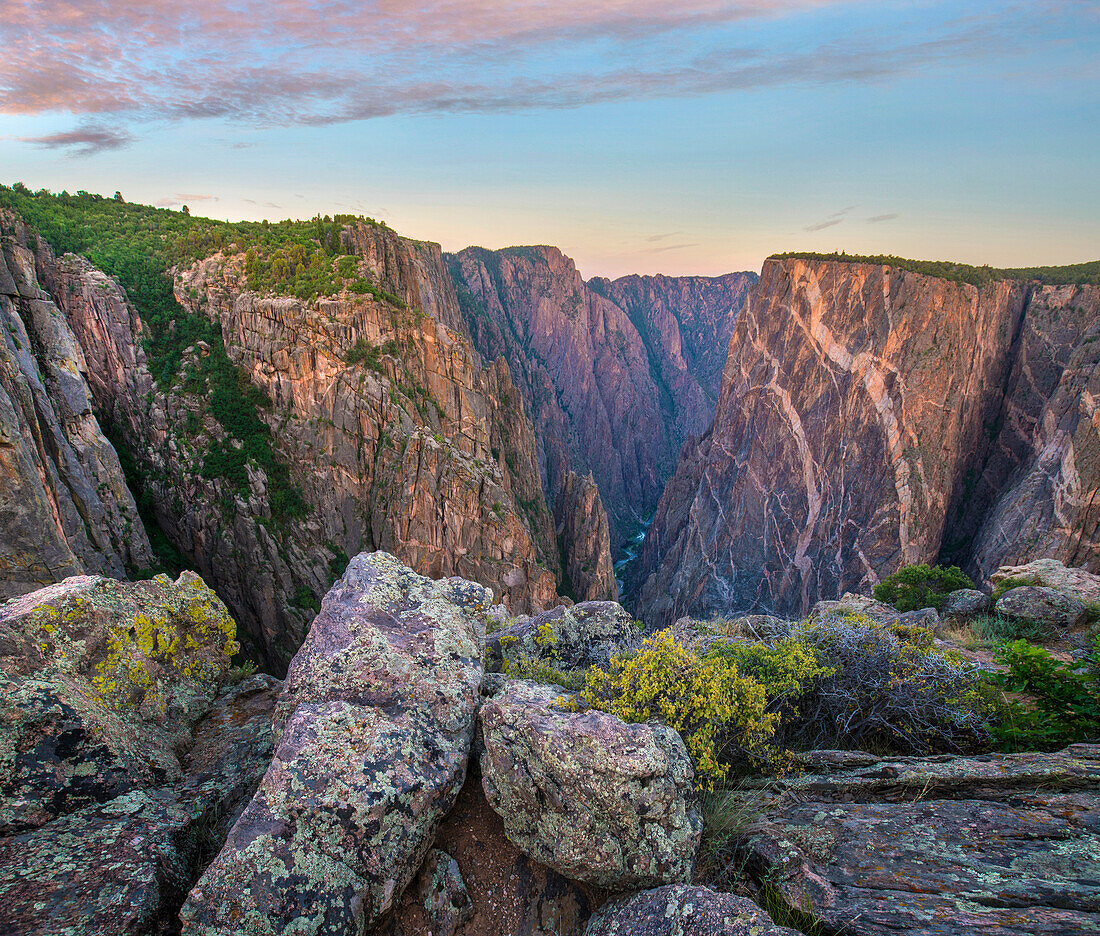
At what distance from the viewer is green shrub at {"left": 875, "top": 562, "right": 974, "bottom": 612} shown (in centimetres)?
1991

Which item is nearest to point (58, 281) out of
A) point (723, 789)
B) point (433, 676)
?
point (433, 676)

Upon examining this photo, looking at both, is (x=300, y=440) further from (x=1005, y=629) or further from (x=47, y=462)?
(x=1005, y=629)

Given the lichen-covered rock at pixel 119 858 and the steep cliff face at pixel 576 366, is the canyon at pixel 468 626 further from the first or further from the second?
the steep cliff face at pixel 576 366

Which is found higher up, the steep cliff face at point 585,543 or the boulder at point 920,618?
the boulder at point 920,618

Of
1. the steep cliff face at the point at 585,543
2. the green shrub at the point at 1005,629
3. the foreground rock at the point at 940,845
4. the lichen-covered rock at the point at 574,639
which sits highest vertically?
the foreground rock at the point at 940,845

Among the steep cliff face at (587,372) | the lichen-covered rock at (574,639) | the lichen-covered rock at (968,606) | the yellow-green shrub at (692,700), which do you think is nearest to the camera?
the yellow-green shrub at (692,700)

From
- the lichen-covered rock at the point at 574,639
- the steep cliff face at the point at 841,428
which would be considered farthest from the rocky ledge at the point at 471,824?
the steep cliff face at the point at 841,428

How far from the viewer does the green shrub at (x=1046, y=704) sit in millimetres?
5207

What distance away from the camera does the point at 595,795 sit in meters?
4.00

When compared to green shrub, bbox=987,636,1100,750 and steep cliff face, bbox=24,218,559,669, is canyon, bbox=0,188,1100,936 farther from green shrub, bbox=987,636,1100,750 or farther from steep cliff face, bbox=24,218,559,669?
steep cliff face, bbox=24,218,559,669

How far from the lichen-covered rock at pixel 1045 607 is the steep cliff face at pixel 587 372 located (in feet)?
265

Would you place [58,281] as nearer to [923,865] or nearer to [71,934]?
[71,934]

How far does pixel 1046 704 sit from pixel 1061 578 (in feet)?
34.0

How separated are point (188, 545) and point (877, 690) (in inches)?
1377
